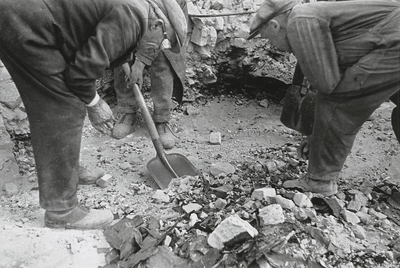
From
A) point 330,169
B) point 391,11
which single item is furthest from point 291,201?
point 391,11

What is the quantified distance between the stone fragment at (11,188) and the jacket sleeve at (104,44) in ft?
4.44

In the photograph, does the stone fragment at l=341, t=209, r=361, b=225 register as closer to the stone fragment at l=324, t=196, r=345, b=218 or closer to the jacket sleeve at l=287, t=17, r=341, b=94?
the stone fragment at l=324, t=196, r=345, b=218

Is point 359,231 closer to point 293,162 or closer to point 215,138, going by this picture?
point 293,162

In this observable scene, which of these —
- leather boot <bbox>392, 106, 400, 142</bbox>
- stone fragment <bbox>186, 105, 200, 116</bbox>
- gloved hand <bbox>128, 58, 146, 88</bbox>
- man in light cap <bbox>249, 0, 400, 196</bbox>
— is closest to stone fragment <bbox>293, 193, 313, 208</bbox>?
man in light cap <bbox>249, 0, 400, 196</bbox>

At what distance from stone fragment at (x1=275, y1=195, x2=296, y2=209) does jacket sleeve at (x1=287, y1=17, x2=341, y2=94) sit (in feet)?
2.70

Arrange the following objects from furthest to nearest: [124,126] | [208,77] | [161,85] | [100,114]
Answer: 1. [208,77]
2. [124,126]
3. [161,85]
4. [100,114]

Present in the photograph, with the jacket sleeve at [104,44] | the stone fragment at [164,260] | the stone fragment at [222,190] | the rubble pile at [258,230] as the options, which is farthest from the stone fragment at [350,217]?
the jacket sleeve at [104,44]

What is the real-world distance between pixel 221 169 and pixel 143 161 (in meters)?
0.84

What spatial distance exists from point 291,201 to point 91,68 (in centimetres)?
164

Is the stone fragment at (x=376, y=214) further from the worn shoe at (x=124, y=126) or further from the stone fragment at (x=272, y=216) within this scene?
the worn shoe at (x=124, y=126)

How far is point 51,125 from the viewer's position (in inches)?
92.5

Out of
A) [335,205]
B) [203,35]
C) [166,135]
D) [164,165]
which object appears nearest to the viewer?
[335,205]

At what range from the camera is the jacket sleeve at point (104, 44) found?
84.6 inches

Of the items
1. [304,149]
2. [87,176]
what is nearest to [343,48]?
[304,149]
